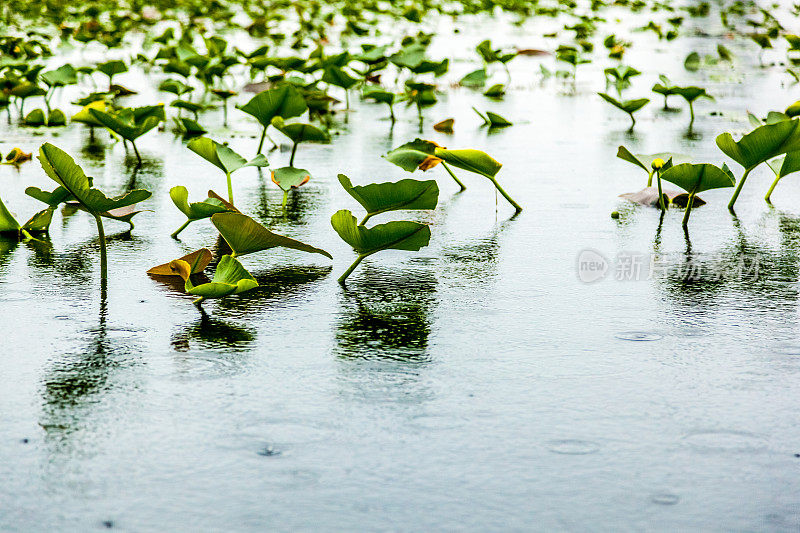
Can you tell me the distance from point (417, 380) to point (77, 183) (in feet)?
2.09

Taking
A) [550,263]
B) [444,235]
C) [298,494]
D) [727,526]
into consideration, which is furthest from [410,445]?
[444,235]

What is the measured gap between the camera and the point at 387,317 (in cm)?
134

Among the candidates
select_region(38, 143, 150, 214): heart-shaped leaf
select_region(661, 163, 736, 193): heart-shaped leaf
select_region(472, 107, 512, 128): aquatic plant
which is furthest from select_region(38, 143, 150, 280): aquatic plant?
select_region(472, 107, 512, 128): aquatic plant

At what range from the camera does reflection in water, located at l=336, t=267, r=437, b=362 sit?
3.96ft

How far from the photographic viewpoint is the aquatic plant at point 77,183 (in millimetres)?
1400

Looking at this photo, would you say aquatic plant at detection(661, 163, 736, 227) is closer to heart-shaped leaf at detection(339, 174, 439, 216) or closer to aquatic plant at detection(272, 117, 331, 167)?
heart-shaped leaf at detection(339, 174, 439, 216)

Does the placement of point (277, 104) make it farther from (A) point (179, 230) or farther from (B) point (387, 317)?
(B) point (387, 317)

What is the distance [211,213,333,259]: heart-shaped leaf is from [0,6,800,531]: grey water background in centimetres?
6

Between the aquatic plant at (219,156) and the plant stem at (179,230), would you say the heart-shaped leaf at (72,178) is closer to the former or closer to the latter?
the plant stem at (179,230)

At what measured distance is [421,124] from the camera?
291 centimetres

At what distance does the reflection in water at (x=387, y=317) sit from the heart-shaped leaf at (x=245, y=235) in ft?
0.39

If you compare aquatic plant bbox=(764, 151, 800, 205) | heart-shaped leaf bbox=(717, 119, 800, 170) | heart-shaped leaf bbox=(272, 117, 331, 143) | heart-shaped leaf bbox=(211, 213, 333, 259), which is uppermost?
heart-shaped leaf bbox=(717, 119, 800, 170)

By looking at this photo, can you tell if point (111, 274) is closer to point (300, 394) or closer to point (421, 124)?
point (300, 394)

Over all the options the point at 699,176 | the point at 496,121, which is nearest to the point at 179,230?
the point at 699,176
